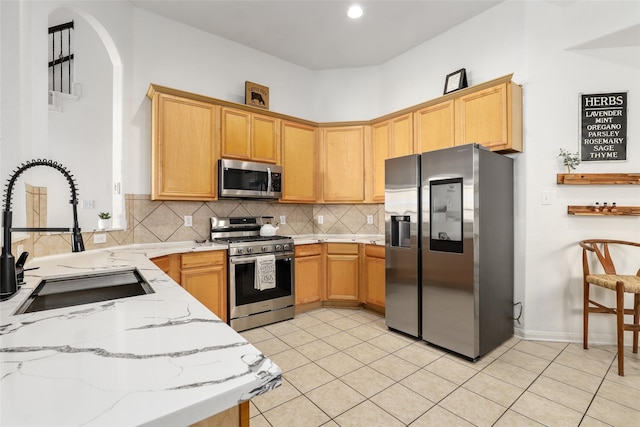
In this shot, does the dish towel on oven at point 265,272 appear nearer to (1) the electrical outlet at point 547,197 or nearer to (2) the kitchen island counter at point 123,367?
(2) the kitchen island counter at point 123,367

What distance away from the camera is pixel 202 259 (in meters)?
2.86

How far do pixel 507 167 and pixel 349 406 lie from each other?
7.91 feet

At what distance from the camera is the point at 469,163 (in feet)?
7.93

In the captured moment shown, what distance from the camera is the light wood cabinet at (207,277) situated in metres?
2.77

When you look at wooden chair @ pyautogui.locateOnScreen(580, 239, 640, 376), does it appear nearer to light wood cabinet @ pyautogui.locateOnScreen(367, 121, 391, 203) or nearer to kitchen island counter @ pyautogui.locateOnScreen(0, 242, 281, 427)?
light wood cabinet @ pyautogui.locateOnScreen(367, 121, 391, 203)

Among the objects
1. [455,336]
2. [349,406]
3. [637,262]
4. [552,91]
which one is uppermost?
[552,91]

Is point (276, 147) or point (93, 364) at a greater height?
point (276, 147)

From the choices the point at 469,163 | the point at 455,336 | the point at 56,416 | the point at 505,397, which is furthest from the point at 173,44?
the point at 505,397

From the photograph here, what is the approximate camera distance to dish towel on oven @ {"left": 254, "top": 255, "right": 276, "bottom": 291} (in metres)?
3.14

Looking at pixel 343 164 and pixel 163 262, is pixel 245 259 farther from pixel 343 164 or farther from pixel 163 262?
pixel 343 164

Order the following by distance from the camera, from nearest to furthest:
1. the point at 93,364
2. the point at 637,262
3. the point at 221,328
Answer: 1. the point at 93,364
2. the point at 221,328
3. the point at 637,262

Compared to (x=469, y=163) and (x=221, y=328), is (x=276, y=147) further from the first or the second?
(x=221, y=328)

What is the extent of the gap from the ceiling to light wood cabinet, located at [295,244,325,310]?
2.47 metres

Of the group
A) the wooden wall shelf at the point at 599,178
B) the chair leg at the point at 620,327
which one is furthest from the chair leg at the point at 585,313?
the wooden wall shelf at the point at 599,178
